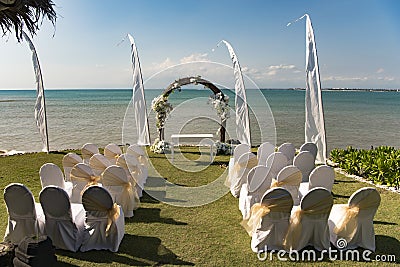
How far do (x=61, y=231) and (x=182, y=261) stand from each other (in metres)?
1.67

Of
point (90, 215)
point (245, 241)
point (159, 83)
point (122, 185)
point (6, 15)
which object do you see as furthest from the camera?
point (159, 83)

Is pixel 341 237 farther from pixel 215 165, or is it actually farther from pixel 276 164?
pixel 215 165

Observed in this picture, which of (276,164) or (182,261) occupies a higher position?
(276,164)

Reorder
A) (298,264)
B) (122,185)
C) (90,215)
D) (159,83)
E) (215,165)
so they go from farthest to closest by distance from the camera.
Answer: (215,165), (159,83), (122,185), (90,215), (298,264)

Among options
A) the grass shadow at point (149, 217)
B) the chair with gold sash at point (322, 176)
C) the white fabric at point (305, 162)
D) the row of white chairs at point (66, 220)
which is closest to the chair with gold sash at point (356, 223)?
the chair with gold sash at point (322, 176)

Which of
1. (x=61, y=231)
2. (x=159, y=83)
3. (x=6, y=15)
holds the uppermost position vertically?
(x=6, y=15)

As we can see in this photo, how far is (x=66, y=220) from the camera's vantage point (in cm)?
469

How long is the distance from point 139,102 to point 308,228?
8.36 m

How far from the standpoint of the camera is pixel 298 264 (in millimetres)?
4426

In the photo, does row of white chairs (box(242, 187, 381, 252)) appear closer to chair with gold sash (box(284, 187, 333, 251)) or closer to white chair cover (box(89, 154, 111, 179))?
chair with gold sash (box(284, 187, 333, 251))

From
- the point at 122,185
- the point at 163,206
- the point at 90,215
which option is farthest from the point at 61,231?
the point at 163,206

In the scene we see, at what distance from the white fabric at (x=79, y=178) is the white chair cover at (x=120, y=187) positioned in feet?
1.39

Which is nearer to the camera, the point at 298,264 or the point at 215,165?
the point at 298,264

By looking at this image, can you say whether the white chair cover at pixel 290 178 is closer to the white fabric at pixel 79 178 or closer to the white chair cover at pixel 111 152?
the white fabric at pixel 79 178
